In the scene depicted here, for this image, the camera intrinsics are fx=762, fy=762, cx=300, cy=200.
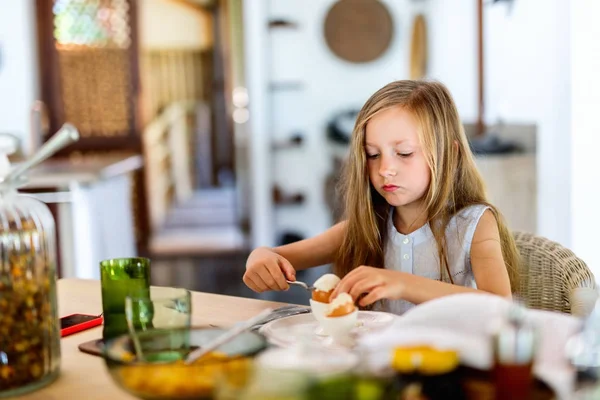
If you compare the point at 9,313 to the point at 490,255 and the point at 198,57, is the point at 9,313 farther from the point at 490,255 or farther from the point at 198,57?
the point at 198,57

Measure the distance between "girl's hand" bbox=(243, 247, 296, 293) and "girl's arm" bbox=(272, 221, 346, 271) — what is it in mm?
179

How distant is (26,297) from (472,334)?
0.57m

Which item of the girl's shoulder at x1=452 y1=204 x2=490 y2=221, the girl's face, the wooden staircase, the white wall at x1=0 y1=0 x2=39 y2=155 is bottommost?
the wooden staircase

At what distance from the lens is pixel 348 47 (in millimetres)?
5289

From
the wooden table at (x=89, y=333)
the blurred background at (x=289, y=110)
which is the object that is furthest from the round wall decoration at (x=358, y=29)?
the wooden table at (x=89, y=333)

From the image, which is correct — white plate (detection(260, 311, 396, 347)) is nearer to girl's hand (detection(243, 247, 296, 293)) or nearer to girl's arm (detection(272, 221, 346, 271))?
girl's hand (detection(243, 247, 296, 293))

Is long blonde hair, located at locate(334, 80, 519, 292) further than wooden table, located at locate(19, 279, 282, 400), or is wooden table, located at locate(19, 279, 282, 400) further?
long blonde hair, located at locate(334, 80, 519, 292)

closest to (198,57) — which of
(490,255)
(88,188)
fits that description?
(88,188)

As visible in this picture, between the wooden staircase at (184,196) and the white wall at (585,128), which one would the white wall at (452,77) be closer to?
the white wall at (585,128)

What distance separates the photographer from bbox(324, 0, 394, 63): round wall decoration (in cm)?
523

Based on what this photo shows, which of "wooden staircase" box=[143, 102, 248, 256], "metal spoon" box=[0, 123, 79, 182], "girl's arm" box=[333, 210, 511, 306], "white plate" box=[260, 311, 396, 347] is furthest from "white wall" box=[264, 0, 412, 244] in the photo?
"metal spoon" box=[0, 123, 79, 182]

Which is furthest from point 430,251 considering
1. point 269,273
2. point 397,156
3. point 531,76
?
point 531,76

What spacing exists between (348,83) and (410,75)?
1.62 ft

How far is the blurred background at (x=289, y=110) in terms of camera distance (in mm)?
3164
